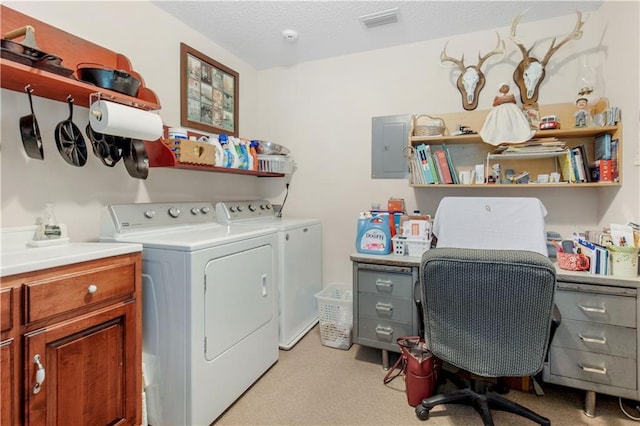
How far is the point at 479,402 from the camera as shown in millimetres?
1619

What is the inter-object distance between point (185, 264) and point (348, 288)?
1717 millimetres

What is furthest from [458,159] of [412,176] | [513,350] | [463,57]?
[513,350]

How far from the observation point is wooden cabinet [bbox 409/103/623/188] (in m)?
2.07

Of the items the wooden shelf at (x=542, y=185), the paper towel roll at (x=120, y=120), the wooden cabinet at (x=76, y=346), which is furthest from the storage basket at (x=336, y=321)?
the paper towel roll at (x=120, y=120)

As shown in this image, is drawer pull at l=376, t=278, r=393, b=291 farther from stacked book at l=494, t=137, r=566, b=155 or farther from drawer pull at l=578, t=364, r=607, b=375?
stacked book at l=494, t=137, r=566, b=155

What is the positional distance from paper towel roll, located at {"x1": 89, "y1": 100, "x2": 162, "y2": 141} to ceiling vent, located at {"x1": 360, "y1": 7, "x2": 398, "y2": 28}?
A: 1685 millimetres

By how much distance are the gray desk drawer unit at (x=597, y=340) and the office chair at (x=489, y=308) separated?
37 cm

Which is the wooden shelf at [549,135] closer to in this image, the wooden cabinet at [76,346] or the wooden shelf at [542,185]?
the wooden shelf at [542,185]

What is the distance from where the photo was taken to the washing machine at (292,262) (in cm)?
237

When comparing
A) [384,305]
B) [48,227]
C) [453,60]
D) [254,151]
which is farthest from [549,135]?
[48,227]

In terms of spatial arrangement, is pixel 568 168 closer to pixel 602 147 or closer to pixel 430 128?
pixel 602 147

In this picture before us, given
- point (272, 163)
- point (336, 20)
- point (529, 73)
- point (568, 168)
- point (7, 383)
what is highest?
point (336, 20)

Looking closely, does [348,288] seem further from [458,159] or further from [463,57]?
[463,57]

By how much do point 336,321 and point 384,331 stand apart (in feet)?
1.48
